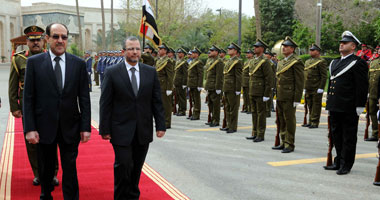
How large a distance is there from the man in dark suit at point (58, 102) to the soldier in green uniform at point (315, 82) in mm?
7606

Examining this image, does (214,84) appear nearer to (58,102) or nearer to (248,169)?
(248,169)

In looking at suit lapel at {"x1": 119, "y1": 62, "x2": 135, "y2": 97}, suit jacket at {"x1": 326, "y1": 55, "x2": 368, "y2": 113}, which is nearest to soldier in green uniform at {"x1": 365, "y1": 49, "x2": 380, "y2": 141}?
suit jacket at {"x1": 326, "y1": 55, "x2": 368, "y2": 113}

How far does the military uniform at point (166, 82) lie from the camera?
10125 millimetres

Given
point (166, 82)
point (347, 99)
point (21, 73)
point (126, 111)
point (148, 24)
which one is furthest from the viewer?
point (148, 24)

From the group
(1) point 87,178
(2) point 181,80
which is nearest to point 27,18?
(2) point 181,80

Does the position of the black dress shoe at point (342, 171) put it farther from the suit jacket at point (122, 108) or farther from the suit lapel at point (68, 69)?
the suit lapel at point (68, 69)

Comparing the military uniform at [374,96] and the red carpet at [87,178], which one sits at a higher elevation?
the military uniform at [374,96]

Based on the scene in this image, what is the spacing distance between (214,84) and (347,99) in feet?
16.1

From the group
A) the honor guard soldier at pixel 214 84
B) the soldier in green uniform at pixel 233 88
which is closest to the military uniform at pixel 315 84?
the soldier in green uniform at pixel 233 88

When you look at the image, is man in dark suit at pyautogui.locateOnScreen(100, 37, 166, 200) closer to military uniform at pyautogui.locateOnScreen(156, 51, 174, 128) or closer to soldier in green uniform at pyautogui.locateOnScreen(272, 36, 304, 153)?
soldier in green uniform at pyautogui.locateOnScreen(272, 36, 304, 153)

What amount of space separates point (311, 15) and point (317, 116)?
28.8 metres

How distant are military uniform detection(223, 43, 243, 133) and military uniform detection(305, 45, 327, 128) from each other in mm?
2188

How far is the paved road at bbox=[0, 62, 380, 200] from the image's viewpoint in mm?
5094

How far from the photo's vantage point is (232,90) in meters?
9.52
